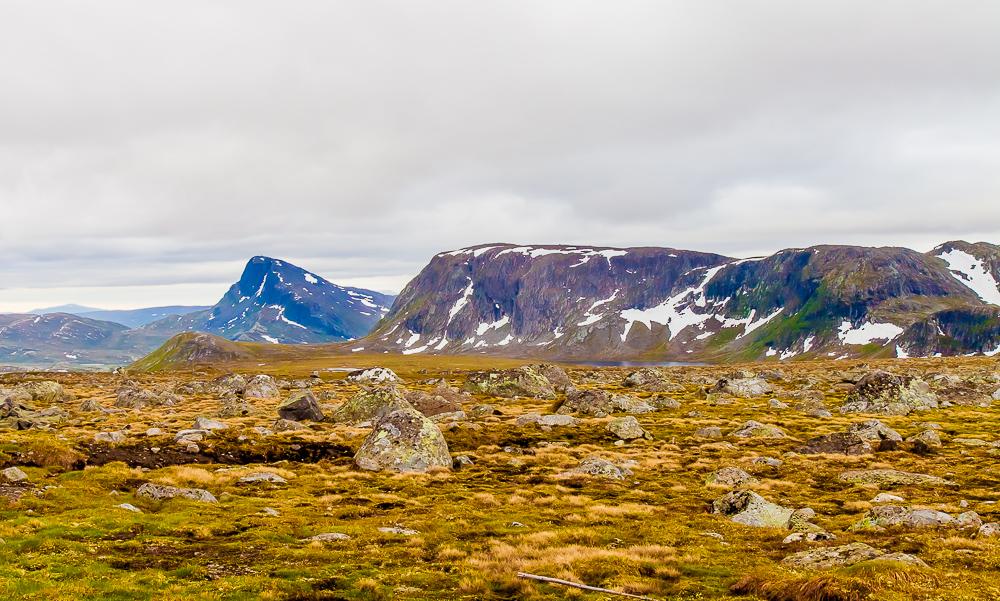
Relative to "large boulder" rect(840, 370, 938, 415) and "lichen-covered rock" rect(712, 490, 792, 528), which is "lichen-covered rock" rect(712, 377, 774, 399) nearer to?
"large boulder" rect(840, 370, 938, 415)

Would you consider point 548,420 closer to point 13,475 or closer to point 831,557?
point 831,557

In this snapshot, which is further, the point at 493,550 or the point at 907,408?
the point at 907,408

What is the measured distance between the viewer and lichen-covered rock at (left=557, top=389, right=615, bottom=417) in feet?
273

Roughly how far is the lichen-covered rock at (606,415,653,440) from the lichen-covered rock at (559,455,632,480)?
52.1ft

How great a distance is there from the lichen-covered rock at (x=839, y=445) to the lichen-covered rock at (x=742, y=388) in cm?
5137

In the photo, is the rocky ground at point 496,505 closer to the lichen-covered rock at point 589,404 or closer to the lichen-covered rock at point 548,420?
the lichen-covered rock at point 548,420

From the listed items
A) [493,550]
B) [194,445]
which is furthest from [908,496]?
[194,445]

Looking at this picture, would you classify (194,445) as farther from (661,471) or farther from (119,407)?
(119,407)

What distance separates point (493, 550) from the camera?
2591 centimetres

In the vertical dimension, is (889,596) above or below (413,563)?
above

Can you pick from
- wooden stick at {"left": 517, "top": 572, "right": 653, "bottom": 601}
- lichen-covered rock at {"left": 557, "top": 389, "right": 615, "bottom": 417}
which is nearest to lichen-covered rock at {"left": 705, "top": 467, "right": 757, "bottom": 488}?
wooden stick at {"left": 517, "top": 572, "right": 653, "bottom": 601}

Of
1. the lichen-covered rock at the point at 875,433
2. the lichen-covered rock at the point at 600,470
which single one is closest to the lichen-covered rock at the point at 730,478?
the lichen-covered rock at the point at 600,470

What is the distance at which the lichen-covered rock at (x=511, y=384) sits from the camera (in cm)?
10888

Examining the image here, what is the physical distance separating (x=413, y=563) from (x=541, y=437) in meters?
43.3
